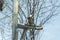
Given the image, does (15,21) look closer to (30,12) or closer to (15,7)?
(15,7)

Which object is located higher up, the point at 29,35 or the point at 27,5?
the point at 27,5

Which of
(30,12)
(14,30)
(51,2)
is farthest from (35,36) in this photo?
(14,30)

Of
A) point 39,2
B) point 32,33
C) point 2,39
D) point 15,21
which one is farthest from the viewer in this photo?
point 39,2

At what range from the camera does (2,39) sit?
1229 cm

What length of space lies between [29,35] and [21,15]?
111 centimetres

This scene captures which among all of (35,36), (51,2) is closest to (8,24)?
(35,36)

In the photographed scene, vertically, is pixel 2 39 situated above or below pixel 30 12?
below

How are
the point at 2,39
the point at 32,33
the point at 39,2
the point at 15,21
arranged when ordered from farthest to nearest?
the point at 39,2
the point at 32,33
the point at 2,39
the point at 15,21

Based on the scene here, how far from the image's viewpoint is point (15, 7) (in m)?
8.41

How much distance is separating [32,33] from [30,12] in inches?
41.7

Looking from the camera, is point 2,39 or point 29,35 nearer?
point 2,39

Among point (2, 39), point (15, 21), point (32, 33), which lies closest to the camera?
point (15, 21)

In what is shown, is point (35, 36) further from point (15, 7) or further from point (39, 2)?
A: point (15, 7)

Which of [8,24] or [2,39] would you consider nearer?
[2,39]
